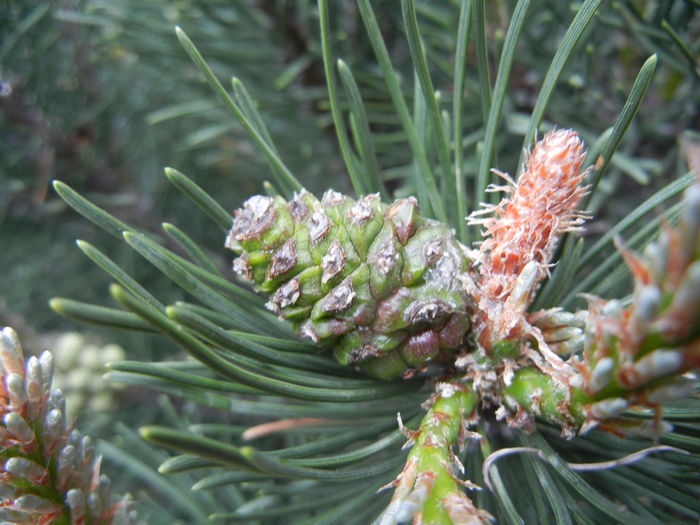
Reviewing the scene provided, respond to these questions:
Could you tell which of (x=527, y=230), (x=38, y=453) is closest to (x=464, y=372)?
(x=527, y=230)

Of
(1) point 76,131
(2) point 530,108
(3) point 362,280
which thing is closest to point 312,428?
(3) point 362,280

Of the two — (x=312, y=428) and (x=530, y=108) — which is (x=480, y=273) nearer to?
(x=312, y=428)

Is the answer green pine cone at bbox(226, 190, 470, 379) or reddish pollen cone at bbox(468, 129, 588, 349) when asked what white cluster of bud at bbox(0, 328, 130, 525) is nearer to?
green pine cone at bbox(226, 190, 470, 379)

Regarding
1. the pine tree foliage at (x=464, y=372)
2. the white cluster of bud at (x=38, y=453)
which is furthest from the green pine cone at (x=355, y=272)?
the white cluster of bud at (x=38, y=453)

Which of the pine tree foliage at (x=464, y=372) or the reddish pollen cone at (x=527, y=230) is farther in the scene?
the reddish pollen cone at (x=527, y=230)

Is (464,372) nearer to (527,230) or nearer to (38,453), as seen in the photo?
(527,230)

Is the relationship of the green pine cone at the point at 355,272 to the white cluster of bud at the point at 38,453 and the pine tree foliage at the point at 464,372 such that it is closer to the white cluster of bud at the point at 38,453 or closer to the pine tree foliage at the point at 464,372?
the pine tree foliage at the point at 464,372

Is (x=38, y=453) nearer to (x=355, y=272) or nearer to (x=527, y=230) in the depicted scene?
(x=355, y=272)
